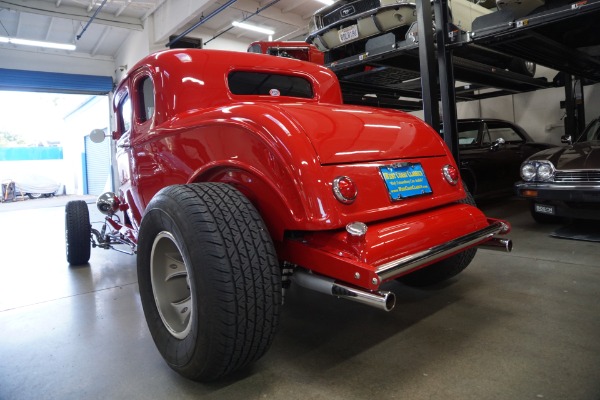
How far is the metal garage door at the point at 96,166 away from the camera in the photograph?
17.3 metres

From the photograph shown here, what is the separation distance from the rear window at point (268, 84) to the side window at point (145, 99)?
634mm

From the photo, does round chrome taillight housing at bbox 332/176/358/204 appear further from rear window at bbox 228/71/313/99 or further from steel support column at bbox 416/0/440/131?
steel support column at bbox 416/0/440/131

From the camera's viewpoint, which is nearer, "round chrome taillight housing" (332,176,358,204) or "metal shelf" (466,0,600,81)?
"round chrome taillight housing" (332,176,358,204)

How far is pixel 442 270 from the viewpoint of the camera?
272 cm

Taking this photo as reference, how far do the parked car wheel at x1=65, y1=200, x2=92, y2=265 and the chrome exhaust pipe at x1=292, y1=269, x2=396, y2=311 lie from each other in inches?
122

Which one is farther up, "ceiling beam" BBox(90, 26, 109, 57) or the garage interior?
"ceiling beam" BBox(90, 26, 109, 57)

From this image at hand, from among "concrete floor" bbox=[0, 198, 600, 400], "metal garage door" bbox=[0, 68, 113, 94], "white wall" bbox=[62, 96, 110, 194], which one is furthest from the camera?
"white wall" bbox=[62, 96, 110, 194]

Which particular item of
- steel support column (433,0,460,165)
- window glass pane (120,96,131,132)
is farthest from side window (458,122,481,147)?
window glass pane (120,96,131,132)

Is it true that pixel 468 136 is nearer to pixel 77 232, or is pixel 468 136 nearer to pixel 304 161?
pixel 304 161

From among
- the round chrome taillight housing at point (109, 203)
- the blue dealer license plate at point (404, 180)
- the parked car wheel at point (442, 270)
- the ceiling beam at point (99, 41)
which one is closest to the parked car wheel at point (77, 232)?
the round chrome taillight housing at point (109, 203)

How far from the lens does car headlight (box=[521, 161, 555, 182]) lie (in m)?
4.05

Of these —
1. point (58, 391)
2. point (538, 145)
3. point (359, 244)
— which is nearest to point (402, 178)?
point (359, 244)

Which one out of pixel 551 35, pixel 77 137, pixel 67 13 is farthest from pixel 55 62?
pixel 551 35

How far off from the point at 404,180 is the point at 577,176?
2.82 metres
